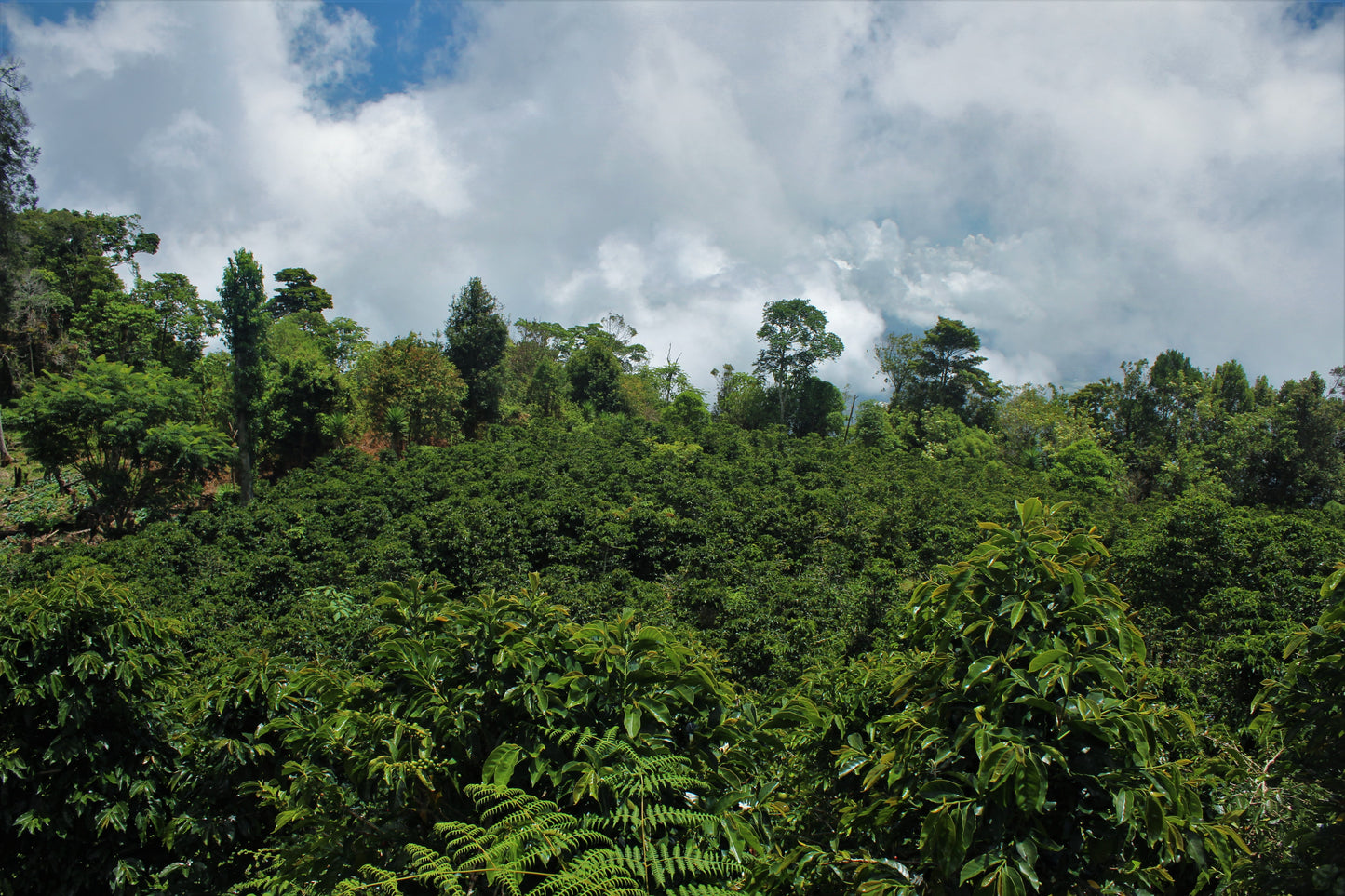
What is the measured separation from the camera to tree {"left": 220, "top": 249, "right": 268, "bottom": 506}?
1886 centimetres

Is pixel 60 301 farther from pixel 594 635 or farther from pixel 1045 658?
pixel 1045 658

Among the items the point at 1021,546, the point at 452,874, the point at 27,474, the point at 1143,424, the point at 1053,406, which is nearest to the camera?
the point at 452,874

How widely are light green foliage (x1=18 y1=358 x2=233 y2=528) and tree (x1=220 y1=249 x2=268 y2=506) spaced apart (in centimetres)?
110

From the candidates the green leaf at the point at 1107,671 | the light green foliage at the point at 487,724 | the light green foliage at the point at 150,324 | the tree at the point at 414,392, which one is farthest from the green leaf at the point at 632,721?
the light green foliage at the point at 150,324

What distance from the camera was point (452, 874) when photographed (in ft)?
6.55

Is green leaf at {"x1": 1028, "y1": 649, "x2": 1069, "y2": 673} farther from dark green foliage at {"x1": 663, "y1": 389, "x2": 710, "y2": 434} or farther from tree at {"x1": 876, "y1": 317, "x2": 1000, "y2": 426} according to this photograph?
tree at {"x1": 876, "y1": 317, "x2": 1000, "y2": 426}

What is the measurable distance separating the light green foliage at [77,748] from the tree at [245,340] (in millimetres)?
16456

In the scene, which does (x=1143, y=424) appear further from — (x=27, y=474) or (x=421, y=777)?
(x=27, y=474)

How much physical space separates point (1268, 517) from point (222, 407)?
2663cm

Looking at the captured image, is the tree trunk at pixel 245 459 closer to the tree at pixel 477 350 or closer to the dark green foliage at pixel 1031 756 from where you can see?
the tree at pixel 477 350

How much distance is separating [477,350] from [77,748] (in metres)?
22.8

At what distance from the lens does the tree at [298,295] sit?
142 feet

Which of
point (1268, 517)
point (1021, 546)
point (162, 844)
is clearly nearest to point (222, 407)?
point (162, 844)

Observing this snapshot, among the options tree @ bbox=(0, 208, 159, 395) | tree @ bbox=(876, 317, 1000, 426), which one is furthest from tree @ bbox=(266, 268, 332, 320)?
tree @ bbox=(876, 317, 1000, 426)
